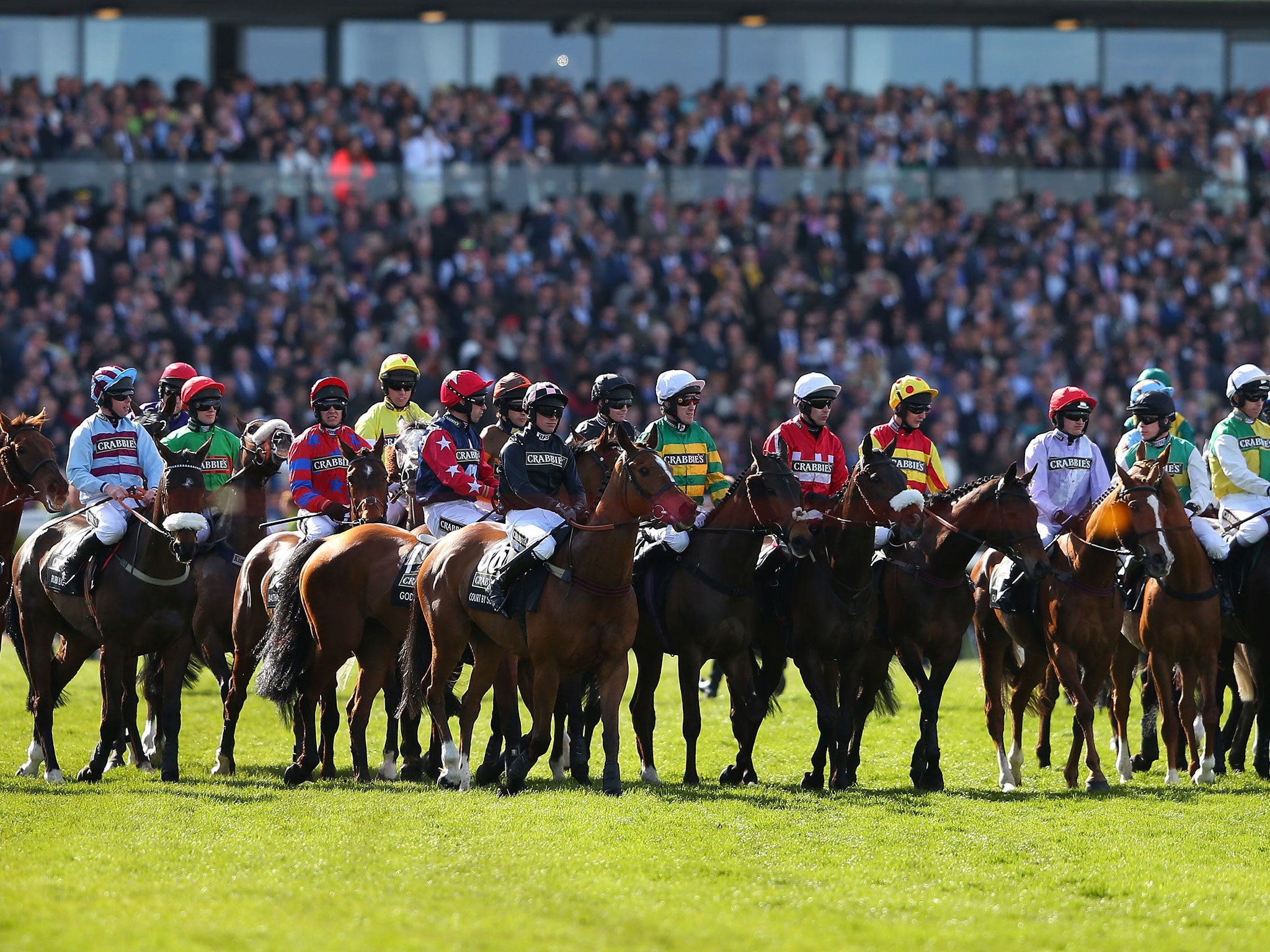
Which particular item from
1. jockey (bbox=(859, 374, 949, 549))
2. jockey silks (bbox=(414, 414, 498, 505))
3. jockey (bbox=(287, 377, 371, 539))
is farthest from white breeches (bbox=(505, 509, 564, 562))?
jockey (bbox=(859, 374, 949, 549))

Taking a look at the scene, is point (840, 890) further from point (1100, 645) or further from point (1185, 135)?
point (1185, 135)

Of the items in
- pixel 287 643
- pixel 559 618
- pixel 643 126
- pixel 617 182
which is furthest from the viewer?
pixel 643 126

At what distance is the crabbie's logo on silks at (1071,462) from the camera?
10.7 metres

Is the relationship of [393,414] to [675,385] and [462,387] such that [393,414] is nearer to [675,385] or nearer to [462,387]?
[462,387]

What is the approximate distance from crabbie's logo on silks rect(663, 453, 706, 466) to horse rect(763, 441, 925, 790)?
3.08ft

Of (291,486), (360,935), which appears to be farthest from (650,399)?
(360,935)

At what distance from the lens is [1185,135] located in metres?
24.6

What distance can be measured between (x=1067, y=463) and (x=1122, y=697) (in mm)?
Answer: 1489

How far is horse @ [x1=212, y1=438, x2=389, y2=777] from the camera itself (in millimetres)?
10312

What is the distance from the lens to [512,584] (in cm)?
924

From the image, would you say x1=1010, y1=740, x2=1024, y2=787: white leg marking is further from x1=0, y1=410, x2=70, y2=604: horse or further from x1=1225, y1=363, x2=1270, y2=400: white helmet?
x1=0, y1=410, x2=70, y2=604: horse

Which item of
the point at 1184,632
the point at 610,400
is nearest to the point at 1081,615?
the point at 1184,632

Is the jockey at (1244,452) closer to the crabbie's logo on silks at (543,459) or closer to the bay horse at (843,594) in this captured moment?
the bay horse at (843,594)

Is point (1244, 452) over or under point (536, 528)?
over
